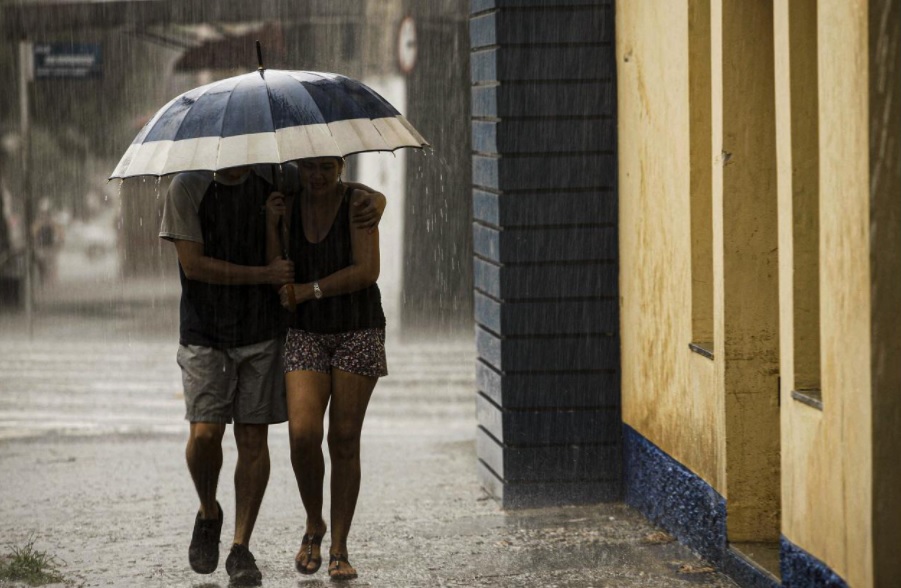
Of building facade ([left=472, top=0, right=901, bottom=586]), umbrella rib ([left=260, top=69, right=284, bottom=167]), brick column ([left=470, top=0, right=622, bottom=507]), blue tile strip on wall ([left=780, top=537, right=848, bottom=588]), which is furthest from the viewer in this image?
brick column ([left=470, top=0, right=622, bottom=507])

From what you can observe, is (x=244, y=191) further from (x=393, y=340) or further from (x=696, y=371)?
(x=393, y=340)

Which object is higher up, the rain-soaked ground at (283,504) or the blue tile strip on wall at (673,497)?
the blue tile strip on wall at (673,497)

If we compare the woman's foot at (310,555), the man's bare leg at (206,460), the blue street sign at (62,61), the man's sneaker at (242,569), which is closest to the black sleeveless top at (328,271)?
the man's bare leg at (206,460)

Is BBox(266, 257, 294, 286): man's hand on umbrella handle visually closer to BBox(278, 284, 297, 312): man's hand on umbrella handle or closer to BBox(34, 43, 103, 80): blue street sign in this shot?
BBox(278, 284, 297, 312): man's hand on umbrella handle

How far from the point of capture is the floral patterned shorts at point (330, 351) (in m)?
6.74

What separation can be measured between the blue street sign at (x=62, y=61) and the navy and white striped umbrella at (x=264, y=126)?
16719mm

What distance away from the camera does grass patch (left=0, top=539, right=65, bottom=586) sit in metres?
7.16

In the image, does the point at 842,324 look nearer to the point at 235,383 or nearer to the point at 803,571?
the point at 803,571

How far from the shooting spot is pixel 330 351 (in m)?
6.79

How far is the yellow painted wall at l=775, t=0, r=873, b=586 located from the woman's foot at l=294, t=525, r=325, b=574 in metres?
2.11

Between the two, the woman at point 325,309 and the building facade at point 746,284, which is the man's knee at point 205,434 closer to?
the woman at point 325,309

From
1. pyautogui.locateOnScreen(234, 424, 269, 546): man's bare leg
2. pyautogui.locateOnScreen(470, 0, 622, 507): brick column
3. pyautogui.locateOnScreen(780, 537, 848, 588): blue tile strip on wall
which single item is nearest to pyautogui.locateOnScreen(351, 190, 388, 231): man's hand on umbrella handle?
pyautogui.locateOnScreen(234, 424, 269, 546): man's bare leg

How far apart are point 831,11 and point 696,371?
2371 millimetres

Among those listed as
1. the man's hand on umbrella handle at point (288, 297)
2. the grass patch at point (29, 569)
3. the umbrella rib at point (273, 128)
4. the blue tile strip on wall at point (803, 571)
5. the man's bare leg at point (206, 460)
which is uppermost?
the umbrella rib at point (273, 128)
